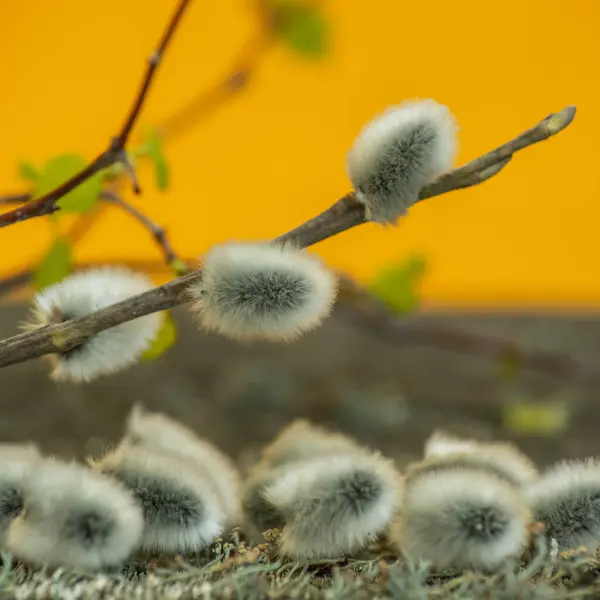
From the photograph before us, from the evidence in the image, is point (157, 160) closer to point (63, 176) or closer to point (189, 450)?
point (63, 176)

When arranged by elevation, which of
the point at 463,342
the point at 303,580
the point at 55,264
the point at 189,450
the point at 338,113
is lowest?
the point at 303,580

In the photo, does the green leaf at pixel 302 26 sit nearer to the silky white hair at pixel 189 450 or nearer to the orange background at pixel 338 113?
the silky white hair at pixel 189 450

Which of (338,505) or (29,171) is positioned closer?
(338,505)

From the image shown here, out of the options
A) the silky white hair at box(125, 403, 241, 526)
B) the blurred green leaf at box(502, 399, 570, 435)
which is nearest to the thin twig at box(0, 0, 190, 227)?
the silky white hair at box(125, 403, 241, 526)

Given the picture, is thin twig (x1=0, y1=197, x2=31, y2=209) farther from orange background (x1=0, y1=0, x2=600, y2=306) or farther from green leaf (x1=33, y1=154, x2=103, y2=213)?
orange background (x1=0, y1=0, x2=600, y2=306)

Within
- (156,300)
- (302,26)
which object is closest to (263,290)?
(156,300)

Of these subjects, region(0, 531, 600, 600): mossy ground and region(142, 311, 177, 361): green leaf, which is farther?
region(142, 311, 177, 361): green leaf

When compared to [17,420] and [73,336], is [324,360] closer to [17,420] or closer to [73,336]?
[17,420]
